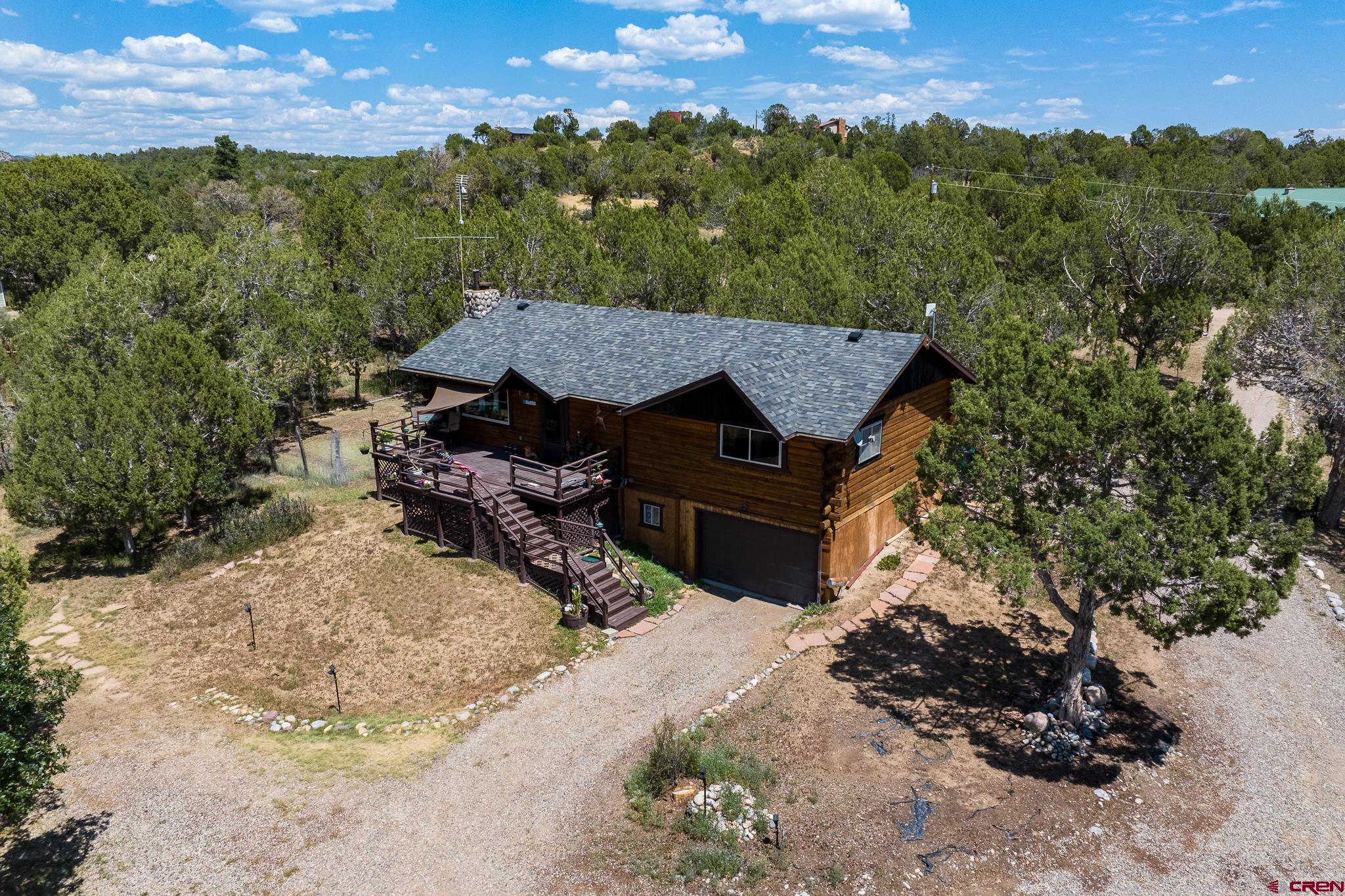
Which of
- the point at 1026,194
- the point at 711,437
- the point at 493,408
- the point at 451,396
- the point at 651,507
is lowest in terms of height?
the point at 651,507

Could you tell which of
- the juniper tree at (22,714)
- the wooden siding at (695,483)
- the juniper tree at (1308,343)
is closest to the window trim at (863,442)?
the wooden siding at (695,483)

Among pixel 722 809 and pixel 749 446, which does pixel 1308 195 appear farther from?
pixel 722 809

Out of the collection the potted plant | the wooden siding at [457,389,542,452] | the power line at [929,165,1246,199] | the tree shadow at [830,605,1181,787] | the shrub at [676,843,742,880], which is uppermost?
the power line at [929,165,1246,199]

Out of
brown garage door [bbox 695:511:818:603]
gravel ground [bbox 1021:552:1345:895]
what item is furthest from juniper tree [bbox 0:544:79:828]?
brown garage door [bbox 695:511:818:603]

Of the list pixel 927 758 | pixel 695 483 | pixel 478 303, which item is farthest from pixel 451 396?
pixel 927 758

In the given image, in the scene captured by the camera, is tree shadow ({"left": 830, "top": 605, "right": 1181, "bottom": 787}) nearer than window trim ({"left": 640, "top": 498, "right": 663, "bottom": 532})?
Yes

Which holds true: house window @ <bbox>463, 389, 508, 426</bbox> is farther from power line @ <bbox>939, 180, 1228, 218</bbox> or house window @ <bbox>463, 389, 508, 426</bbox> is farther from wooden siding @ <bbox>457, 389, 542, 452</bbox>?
power line @ <bbox>939, 180, 1228, 218</bbox>

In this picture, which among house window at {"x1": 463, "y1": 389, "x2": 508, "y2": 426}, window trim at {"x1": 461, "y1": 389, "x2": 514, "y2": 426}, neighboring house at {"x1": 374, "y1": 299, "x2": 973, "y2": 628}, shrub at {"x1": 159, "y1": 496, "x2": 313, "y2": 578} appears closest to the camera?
neighboring house at {"x1": 374, "y1": 299, "x2": 973, "y2": 628}
